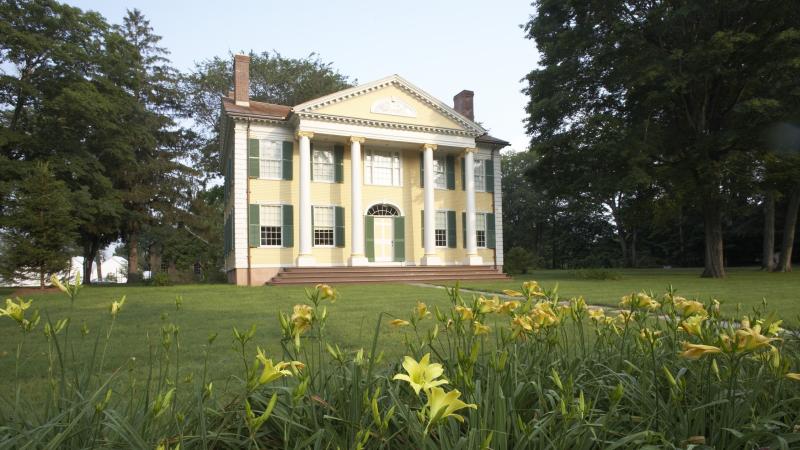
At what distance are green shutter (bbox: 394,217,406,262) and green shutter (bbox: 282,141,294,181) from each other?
5.64m

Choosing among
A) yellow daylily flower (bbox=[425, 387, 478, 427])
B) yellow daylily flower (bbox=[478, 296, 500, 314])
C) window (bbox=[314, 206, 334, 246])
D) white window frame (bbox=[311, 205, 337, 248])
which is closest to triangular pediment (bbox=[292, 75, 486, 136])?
white window frame (bbox=[311, 205, 337, 248])

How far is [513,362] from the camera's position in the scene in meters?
2.36

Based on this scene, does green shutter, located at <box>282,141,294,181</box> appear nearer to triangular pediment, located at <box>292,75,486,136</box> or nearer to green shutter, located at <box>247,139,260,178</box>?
green shutter, located at <box>247,139,260,178</box>

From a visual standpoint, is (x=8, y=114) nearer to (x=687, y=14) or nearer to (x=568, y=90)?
(x=568, y=90)

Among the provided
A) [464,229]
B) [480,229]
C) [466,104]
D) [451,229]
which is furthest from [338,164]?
[466,104]

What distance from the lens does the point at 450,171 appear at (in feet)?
83.5

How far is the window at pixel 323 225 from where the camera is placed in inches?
888

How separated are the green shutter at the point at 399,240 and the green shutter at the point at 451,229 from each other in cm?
249

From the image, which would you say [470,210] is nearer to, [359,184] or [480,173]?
[480,173]

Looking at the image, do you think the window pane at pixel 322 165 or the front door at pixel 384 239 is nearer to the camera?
the window pane at pixel 322 165

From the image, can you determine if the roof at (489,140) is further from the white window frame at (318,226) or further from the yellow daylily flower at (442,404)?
the yellow daylily flower at (442,404)

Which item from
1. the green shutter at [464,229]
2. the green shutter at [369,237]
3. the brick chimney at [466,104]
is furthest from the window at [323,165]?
the brick chimney at [466,104]

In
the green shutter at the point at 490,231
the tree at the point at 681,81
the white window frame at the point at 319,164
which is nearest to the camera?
the tree at the point at 681,81

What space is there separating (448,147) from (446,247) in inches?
202
